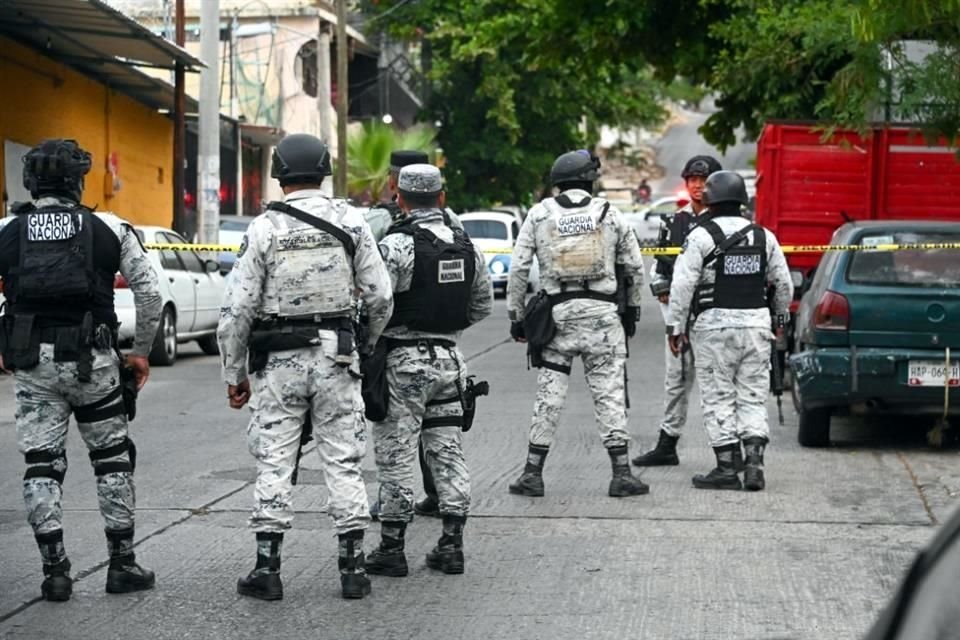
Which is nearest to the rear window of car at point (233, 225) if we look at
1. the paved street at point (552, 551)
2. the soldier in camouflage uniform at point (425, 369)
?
the paved street at point (552, 551)

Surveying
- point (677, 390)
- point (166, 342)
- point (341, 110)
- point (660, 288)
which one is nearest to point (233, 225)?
point (341, 110)

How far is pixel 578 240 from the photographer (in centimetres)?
890

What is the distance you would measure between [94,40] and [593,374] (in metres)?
16.0

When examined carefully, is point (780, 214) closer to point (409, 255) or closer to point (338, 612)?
point (409, 255)

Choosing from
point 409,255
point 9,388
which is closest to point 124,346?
point 9,388

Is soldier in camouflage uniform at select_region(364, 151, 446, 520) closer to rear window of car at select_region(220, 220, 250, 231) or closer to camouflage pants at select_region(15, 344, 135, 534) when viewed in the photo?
camouflage pants at select_region(15, 344, 135, 534)

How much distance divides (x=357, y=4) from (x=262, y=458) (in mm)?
39644

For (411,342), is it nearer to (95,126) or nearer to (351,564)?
(351,564)

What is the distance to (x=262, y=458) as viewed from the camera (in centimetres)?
654

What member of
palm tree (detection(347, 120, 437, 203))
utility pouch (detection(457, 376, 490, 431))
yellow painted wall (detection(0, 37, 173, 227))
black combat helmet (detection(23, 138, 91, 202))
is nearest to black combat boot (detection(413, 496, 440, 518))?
utility pouch (detection(457, 376, 490, 431))

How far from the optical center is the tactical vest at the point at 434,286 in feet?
23.8

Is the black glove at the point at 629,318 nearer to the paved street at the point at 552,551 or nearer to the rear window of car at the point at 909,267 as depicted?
the paved street at the point at 552,551

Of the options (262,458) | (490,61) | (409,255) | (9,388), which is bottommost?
(9,388)

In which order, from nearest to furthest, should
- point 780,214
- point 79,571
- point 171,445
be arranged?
point 79,571, point 171,445, point 780,214
